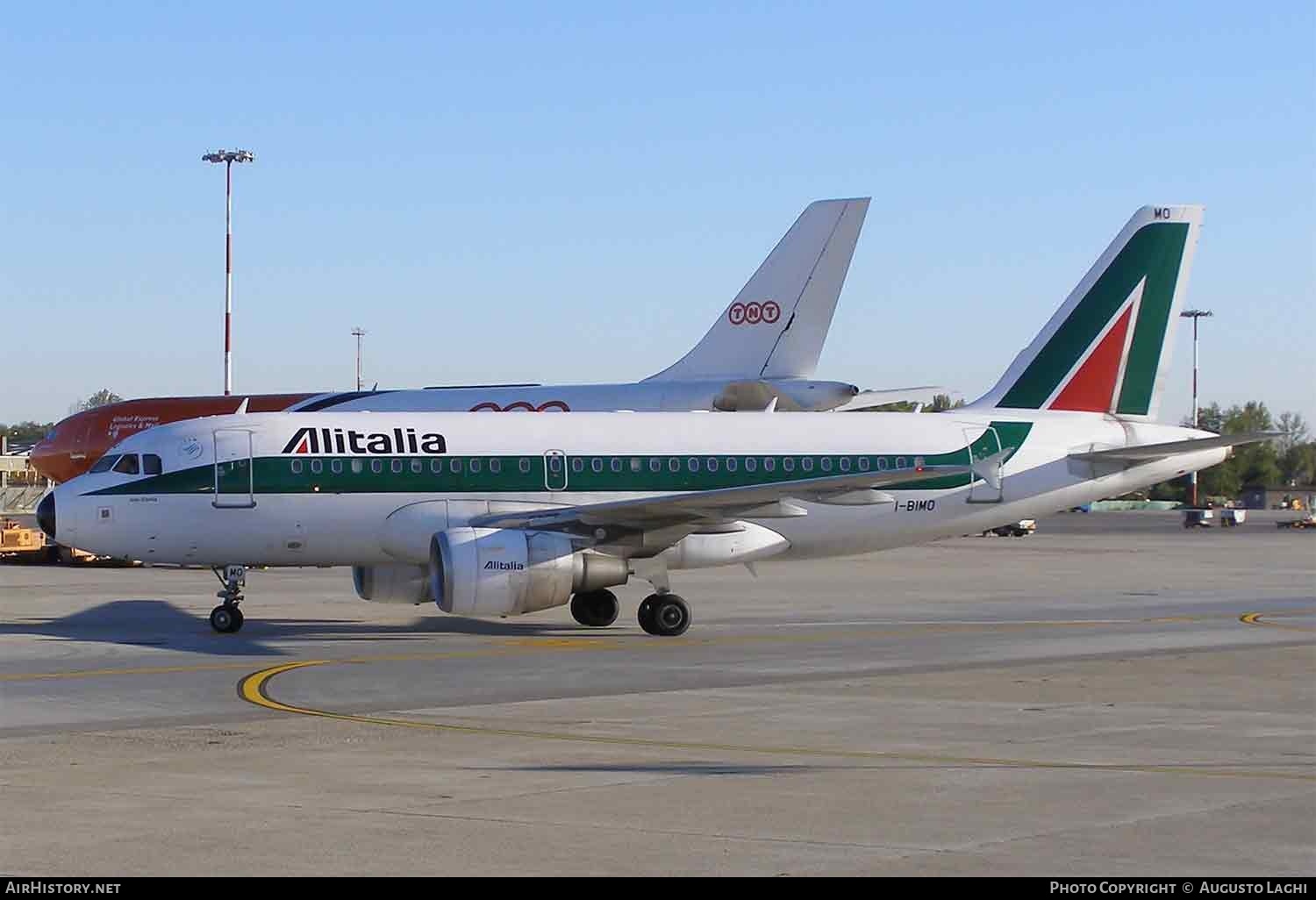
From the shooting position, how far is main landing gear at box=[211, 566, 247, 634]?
29266 millimetres

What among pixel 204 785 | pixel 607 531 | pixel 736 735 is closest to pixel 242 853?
pixel 204 785

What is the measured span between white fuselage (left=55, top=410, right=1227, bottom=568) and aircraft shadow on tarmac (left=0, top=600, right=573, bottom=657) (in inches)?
52.8

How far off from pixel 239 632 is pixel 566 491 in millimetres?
6224

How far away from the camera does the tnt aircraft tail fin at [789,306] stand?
45469 mm

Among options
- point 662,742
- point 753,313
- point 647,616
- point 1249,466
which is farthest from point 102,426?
point 1249,466

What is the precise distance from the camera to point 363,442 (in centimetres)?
2981

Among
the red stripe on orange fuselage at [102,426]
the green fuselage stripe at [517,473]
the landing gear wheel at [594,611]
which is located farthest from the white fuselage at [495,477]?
the red stripe on orange fuselage at [102,426]

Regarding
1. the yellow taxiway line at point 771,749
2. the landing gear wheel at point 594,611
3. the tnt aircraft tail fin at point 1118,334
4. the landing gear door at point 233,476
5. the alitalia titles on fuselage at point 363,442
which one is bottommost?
the yellow taxiway line at point 771,749

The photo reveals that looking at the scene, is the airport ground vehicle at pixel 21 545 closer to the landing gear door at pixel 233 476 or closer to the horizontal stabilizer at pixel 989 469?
the landing gear door at pixel 233 476

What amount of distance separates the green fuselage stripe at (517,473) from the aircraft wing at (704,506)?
1.43 meters

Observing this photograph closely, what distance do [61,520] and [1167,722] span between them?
1953 cm

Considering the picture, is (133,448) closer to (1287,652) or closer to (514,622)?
(514,622)

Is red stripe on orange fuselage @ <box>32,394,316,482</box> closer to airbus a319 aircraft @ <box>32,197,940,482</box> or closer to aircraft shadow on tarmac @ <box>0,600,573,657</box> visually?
airbus a319 aircraft @ <box>32,197,940,482</box>

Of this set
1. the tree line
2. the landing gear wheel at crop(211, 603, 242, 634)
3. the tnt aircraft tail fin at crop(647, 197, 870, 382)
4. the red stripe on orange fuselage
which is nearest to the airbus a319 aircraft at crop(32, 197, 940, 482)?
the tnt aircraft tail fin at crop(647, 197, 870, 382)
